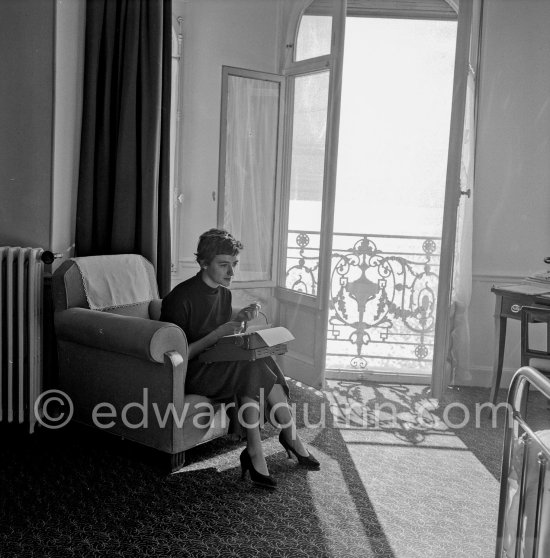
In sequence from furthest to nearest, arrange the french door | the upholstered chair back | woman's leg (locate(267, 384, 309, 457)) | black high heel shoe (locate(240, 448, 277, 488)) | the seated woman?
1. the french door
2. the upholstered chair back
3. woman's leg (locate(267, 384, 309, 457))
4. the seated woman
5. black high heel shoe (locate(240, 448, 277, 488))

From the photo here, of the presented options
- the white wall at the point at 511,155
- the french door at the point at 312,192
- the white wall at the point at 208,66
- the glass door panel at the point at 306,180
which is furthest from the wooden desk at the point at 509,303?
the white wall at the point at 208,66

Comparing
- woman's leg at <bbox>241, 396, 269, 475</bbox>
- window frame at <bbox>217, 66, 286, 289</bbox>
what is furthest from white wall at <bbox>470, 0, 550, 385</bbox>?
woman's leg at <bbox>241, 396, 269, 475</bbox>

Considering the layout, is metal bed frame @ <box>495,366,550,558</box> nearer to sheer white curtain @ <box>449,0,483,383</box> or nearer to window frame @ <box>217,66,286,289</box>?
sheer white curtain @ <box>449,0,483,383</box>

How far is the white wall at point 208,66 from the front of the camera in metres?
4.77

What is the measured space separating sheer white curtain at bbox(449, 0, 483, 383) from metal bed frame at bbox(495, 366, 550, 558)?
2638 millimetres

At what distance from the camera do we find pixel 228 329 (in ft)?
10.5

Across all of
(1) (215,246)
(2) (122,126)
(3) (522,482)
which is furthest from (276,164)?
(3) (522,482)

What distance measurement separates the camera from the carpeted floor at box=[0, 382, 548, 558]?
8.18 feet

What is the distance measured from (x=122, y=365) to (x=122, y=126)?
4.87ft

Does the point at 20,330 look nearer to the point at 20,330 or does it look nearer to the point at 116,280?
the point at 20,330

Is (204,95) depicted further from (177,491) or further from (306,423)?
(177,491)

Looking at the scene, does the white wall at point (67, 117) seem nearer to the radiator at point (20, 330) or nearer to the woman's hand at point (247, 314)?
the radiator at point (20, 330)

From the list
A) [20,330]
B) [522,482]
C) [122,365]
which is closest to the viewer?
[522,482]

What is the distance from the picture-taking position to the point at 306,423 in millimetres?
3869
